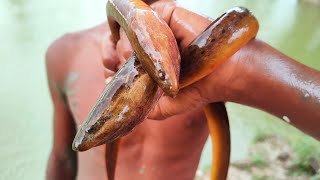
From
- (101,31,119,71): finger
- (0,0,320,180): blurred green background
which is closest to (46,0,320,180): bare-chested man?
(101,31,119,71): finger

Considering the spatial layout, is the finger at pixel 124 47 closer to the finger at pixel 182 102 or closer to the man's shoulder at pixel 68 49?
the finger at pixel 182 102

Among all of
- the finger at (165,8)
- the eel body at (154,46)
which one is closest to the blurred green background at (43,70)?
the finger at (165,8)

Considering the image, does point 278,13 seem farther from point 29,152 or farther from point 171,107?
point 171,107

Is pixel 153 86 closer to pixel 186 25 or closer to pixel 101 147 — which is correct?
pixel 186 25

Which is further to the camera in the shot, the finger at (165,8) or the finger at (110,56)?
the finger at (110,56)

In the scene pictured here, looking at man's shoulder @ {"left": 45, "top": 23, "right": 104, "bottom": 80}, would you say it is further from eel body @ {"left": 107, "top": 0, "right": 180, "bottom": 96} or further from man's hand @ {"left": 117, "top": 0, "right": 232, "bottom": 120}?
eel body @ {"left": 107, "top": 0, "right": 180, "bottom": 96}

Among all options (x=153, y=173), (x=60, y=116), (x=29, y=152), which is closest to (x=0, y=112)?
(x=29, y=152)
